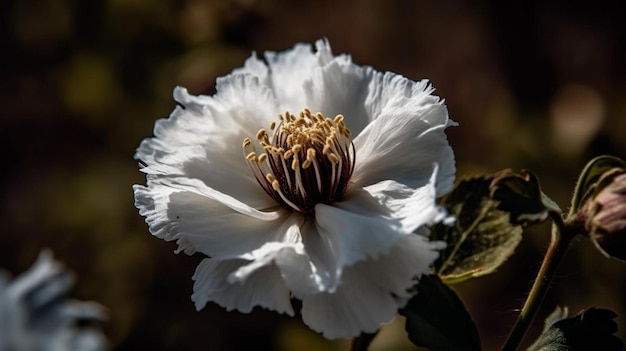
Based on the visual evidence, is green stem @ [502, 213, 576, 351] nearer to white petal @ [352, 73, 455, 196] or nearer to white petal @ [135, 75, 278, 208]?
white petal @ [352, 73, 455, 196]

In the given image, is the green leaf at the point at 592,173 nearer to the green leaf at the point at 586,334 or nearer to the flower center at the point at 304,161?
the green leaf at the point at 586,334

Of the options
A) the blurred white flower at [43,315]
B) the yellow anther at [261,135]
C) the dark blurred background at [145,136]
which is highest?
the blurred white flower at [43,315]

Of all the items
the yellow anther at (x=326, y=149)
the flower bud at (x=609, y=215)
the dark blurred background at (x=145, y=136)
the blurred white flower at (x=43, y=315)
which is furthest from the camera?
the dark blurred background at (x=145, y=136)

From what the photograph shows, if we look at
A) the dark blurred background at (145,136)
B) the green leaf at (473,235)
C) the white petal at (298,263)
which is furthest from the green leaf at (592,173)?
the dark blurred background at (145,136)

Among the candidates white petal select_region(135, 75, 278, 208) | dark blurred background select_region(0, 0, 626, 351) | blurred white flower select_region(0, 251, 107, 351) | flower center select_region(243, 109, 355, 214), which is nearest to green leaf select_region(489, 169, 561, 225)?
flower center select_region(243, 109, 355, 214)

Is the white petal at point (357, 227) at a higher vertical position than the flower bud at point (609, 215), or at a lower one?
higher

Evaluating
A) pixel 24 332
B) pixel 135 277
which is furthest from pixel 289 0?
pixel 24 332

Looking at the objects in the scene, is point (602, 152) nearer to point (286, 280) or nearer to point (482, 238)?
point (482, 238)
